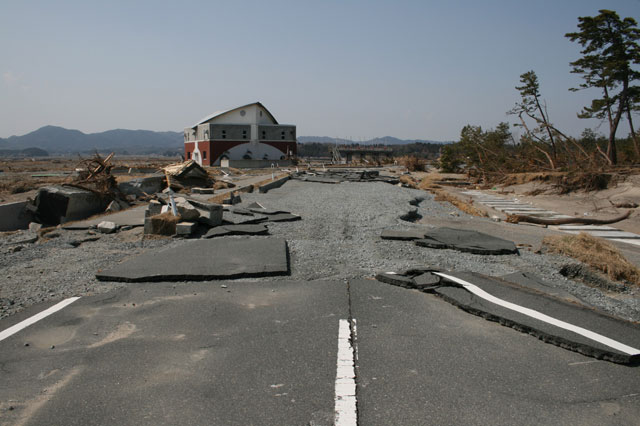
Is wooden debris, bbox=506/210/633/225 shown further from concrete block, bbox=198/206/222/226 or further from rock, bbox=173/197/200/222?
rock, bbox=173/197/200/222

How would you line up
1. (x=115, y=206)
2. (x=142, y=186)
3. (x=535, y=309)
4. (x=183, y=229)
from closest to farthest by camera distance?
(x=535, y=309), (x=183, y=229), (x=115, y=206), (x=142, y=186)

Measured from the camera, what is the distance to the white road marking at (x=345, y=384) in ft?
9.19

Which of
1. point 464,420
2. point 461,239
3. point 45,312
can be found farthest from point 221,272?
point 461,239

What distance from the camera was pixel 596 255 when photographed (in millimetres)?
7277

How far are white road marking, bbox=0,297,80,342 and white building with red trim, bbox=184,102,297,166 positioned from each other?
5862 centimetres

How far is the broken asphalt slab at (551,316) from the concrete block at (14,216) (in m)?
13.7

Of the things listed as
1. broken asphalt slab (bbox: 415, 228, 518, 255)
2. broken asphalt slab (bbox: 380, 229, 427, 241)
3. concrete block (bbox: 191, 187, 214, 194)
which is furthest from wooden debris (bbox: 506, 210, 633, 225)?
concrete block (bbox: 191, 187, 214, 194)

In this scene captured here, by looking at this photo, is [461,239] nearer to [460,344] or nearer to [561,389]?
[460,344]

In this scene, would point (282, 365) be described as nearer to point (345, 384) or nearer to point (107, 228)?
point (345, 384)

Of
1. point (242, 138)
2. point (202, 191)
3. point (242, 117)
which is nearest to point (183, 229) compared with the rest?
point (202, 191)

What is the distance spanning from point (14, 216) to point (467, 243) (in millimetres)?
13633

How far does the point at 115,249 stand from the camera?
8.12m

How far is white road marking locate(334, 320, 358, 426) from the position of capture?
9.19ft

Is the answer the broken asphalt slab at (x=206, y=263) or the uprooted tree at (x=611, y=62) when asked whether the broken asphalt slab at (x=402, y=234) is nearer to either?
the broken asphalt slab at (x=206, y=263)
